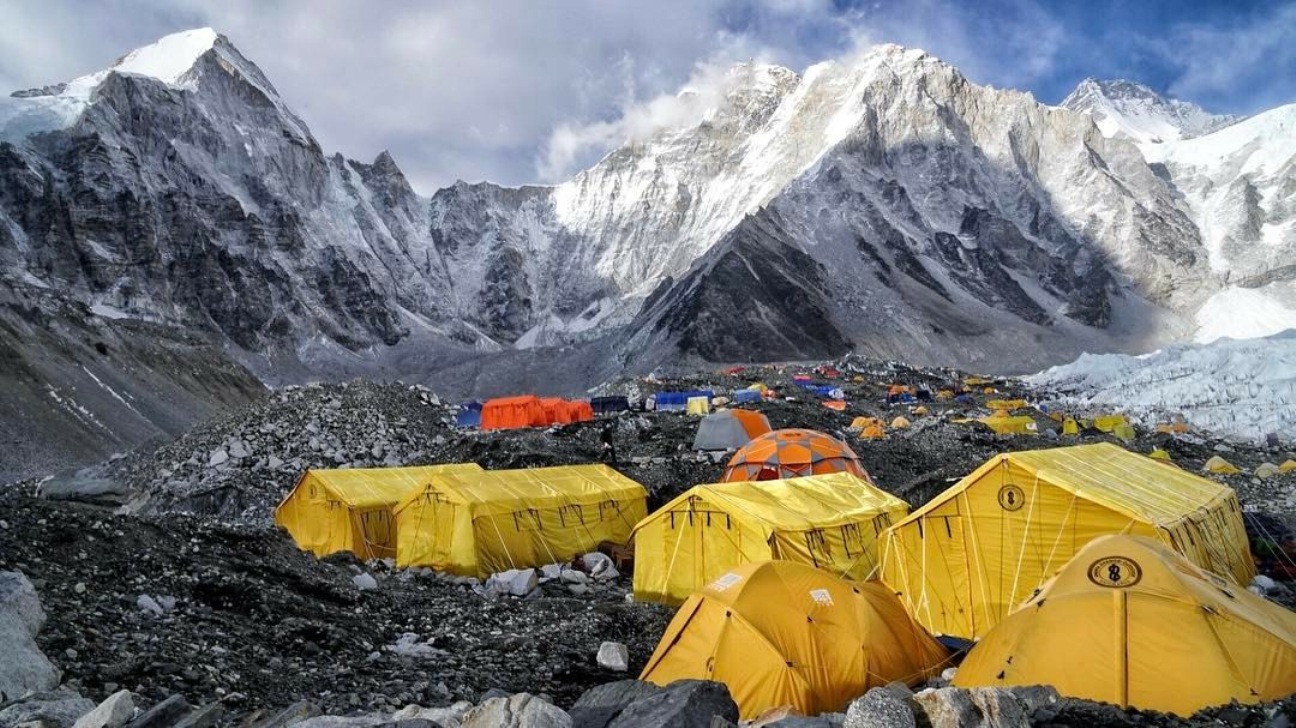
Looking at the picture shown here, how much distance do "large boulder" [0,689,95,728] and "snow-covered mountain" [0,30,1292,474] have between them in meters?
72.4

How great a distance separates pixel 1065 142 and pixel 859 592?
692 feet

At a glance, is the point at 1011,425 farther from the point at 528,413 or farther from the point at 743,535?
the point at 743,535

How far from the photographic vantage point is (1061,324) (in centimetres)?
14438

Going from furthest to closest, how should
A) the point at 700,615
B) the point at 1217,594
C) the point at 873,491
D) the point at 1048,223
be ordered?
the point at 1048,223, the point at 873,491, the point at 700,615, the point at 1217,594

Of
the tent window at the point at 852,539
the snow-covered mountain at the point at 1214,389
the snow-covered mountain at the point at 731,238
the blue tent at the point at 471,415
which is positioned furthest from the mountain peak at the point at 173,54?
the tent window at the point at 852,539

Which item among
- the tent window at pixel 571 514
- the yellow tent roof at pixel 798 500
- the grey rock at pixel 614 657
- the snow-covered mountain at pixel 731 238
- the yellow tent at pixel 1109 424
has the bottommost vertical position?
the grey rock at pixel 614 657

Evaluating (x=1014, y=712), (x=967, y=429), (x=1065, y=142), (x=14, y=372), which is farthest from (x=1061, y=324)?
(x=1014, y=712)

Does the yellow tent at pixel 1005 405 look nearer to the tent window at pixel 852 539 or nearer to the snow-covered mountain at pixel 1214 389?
the snow-covered mountain at pixel 1214 389

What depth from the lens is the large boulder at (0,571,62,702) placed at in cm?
667

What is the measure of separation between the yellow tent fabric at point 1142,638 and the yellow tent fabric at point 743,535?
499 cm

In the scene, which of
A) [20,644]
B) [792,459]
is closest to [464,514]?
[792,459]

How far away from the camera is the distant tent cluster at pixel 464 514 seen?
16422mm

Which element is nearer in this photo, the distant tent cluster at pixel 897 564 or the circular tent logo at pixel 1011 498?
the distant tent cluster at pixel 897 564

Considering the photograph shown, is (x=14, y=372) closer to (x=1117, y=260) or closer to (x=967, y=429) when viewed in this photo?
(x=967, y=429)
